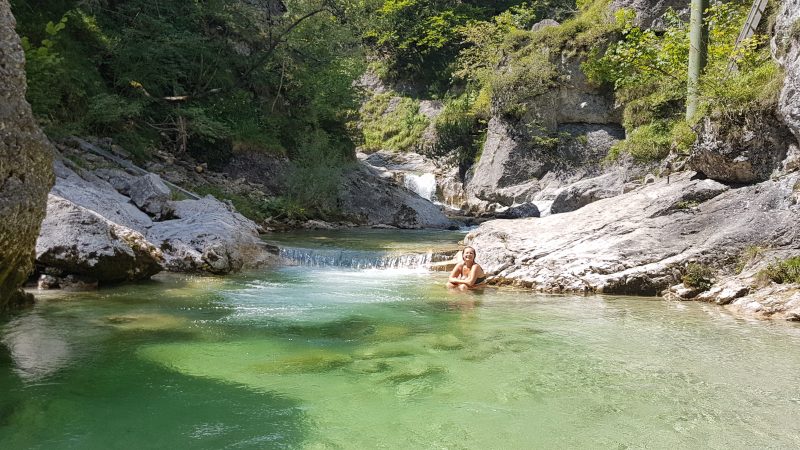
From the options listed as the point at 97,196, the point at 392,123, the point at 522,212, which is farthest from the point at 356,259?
the point at 392,123

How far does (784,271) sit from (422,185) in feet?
67.3

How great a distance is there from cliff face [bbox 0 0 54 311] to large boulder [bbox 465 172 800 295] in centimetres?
694

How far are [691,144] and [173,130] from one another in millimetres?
14651

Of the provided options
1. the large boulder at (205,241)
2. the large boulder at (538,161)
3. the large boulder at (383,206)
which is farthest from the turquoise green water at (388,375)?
the large boulder at (538,161)

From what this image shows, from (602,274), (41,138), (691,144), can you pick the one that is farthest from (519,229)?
(41,138)

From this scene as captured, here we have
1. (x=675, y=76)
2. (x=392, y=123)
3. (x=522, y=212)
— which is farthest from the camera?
(x=392, y=123)

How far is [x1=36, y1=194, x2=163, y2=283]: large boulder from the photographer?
26.6 ft

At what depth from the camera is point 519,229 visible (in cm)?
1135

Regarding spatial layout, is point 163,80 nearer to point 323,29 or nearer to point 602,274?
point 323,29

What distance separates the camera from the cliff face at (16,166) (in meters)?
4.65

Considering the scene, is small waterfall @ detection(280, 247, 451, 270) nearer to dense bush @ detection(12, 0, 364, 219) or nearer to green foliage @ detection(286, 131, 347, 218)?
dense bush @ detection(12, 0, 364, 219)

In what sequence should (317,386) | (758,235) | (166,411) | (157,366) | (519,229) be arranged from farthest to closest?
(519,229), (758,235), (157,366), (317,386), (166,411)

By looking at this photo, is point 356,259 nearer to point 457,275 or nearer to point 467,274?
point 457,275

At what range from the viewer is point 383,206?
21047 mm
